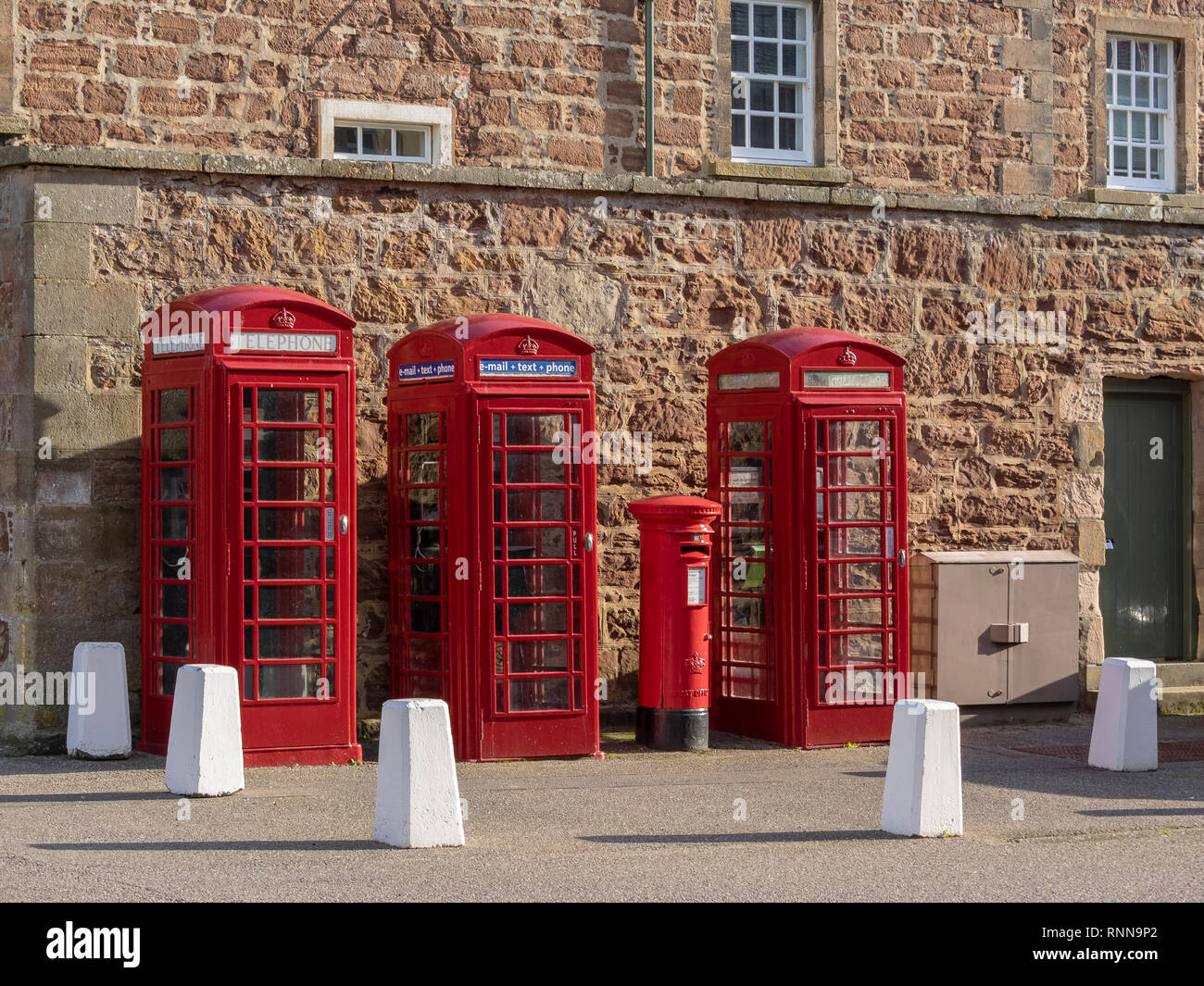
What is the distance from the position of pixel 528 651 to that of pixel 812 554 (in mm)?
1912

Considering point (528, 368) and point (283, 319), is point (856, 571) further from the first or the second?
point (283, 319)

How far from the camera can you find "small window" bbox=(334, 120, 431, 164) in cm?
1411

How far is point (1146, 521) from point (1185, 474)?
499 mm

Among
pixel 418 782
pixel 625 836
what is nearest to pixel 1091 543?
pixel 625 836

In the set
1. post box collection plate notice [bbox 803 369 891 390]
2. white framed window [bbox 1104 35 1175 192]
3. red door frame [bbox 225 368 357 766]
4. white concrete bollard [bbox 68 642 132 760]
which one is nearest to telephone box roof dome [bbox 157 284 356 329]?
red door frame [bbox 225 368 357 766]

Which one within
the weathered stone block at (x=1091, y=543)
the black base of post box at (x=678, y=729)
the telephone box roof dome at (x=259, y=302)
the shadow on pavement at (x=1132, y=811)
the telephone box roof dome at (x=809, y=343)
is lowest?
the shadow on pavement at (x=1132, y=811)

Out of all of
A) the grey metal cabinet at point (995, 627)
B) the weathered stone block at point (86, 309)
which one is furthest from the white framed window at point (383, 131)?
the grey metal cabinet at point (995, 627)

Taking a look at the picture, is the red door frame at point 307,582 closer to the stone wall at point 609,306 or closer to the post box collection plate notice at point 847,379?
the stone wall at point 609,306

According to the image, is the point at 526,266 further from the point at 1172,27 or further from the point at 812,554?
the point at 1172,27

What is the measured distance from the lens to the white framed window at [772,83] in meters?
15.2

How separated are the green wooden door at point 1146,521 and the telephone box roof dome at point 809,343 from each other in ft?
10.8

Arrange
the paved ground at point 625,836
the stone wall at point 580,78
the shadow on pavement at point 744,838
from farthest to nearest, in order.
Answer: the stone wall at point 580,78 < the shadow on pavement at point 744,838 < the paved ground at point 625,836

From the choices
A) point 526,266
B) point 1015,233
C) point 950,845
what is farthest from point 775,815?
point 1015,233

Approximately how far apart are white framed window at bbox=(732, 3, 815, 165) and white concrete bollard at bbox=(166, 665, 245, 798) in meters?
7.75
